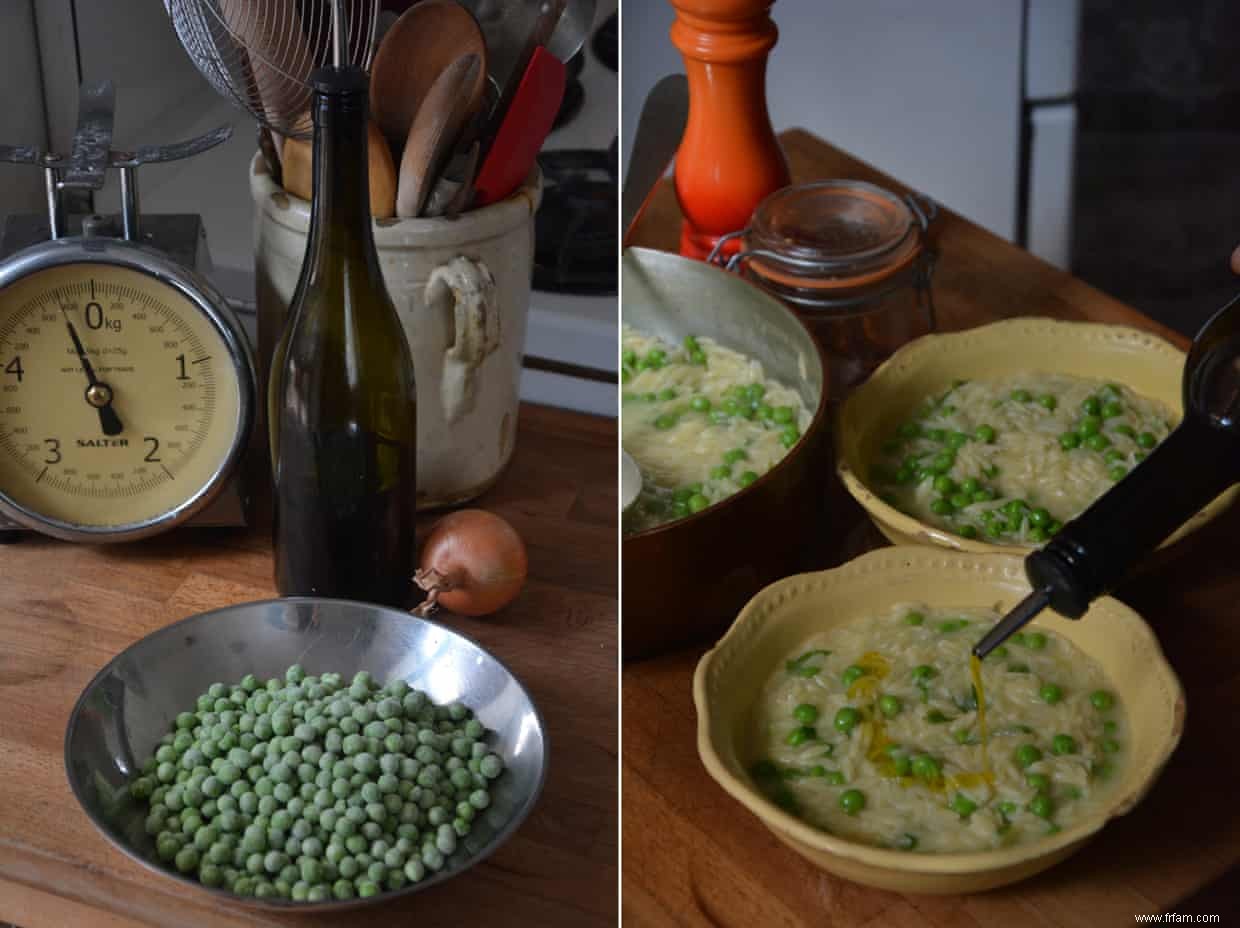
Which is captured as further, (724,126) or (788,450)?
(724,126)

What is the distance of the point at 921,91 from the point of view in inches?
36.3

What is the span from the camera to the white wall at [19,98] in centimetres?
87

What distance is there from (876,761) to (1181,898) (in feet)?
0.33

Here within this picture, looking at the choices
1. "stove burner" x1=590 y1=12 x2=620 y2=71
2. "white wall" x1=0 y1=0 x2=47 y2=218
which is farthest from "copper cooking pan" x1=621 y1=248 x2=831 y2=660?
"white wall" x1=0 y1=0 x2=47 y2=218

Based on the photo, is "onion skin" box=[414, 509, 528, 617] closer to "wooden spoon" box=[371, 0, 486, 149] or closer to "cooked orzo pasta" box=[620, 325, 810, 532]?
"cooked orzo pasta" box=[620, 325, 810, 532]

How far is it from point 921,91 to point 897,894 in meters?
0.62

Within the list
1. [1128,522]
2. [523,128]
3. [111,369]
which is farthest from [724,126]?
[1128,522]

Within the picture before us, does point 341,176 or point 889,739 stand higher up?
point 341,176

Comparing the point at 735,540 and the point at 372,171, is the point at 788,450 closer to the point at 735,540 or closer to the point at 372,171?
the point at 735,540

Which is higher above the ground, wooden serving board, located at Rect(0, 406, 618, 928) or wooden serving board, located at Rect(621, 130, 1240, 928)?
wooden serving board, located at Rect(621, 130, 1240, 928)

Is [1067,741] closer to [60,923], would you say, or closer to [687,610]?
[687,610]

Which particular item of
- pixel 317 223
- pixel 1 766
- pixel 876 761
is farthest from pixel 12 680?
pixel 876 761

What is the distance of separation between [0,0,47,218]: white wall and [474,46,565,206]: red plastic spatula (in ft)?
1.17

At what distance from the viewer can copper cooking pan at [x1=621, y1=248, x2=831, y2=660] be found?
49 cm
